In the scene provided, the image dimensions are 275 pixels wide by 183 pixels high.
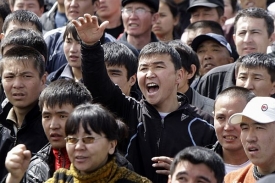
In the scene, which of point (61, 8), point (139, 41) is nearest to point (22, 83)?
point (139, 41)

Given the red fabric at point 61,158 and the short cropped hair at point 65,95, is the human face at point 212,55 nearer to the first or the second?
the short cropped hair at point 65,95

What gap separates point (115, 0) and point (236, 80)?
3304 millimetres

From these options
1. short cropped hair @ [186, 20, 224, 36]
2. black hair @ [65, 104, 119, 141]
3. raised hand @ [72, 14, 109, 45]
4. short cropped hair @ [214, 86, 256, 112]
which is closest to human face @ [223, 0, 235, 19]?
short cropped hair @ [186, 20, 224, 36]

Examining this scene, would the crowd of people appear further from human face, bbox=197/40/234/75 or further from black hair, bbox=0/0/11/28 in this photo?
black hair, bbox=0/0/11/28

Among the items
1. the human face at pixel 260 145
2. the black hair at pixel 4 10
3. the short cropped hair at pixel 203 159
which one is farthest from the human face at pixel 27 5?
the short cropped hair at pixel 203 159

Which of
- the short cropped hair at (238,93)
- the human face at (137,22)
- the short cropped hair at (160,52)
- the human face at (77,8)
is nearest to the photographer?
the short cropped hair at (238,93)

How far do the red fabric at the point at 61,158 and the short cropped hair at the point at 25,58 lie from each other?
42.2 inches

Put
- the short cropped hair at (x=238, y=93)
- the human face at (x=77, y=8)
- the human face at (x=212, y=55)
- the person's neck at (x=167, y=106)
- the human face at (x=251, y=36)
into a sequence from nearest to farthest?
the short cropped hair at (x=238, y=93) → the person's neck at (x=167, y=106) → the human face at (x=251, y=36) → the human face at (x=212, y=55) → the human face at (x=77, y=8)

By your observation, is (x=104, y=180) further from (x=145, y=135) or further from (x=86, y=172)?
(x=145, y=135)

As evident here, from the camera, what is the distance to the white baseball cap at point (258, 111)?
6352 mm

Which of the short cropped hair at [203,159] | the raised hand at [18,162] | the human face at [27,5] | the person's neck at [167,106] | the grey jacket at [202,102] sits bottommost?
the short cropped hair at [203,159]

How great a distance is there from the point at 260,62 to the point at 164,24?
3.27 meters

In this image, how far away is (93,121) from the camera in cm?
620

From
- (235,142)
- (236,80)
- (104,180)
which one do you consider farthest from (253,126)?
(236,80)
